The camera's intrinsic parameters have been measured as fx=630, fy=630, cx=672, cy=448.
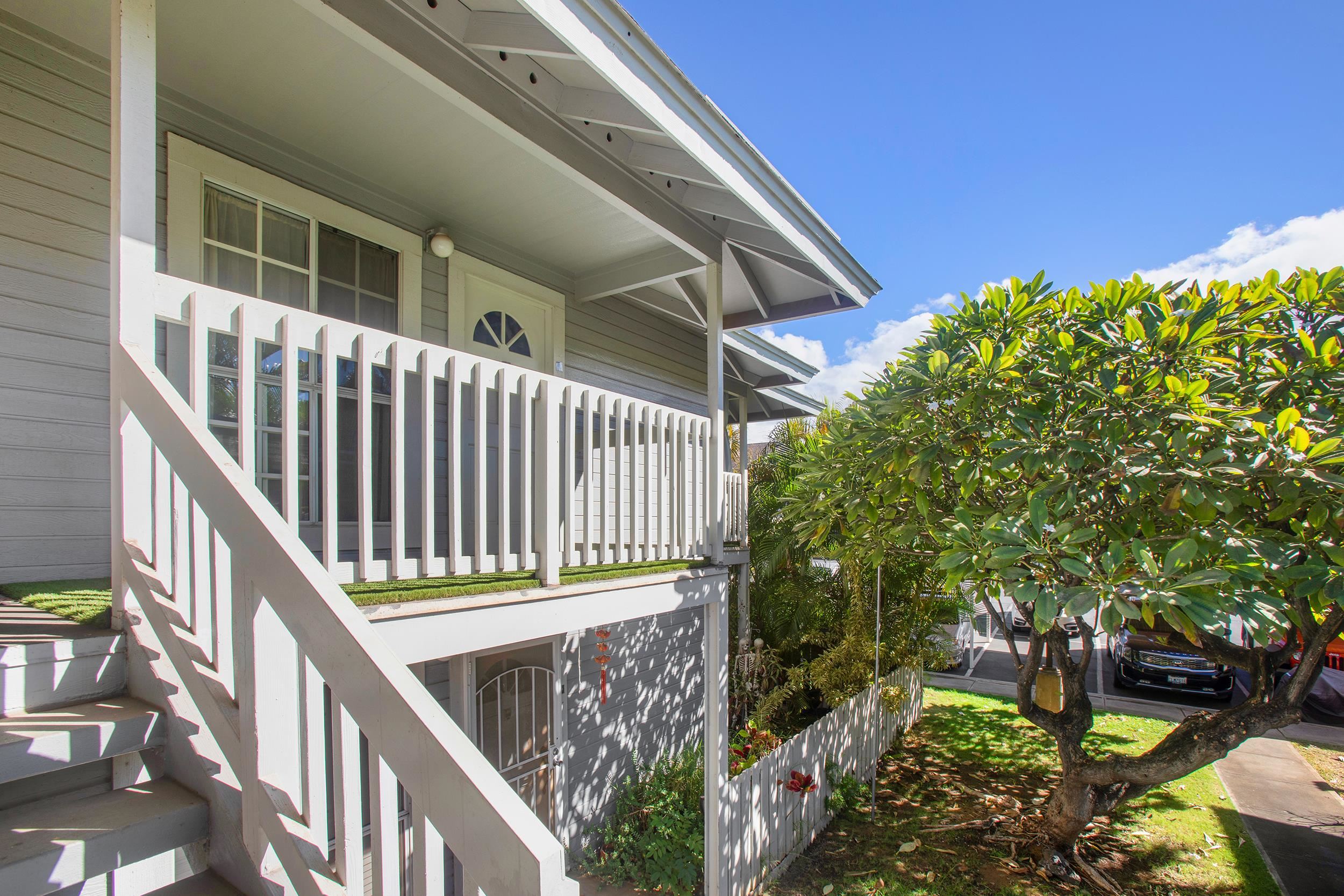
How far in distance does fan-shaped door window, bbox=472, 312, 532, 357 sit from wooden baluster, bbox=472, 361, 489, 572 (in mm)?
2282

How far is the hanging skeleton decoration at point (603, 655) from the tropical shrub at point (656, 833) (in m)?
0.89

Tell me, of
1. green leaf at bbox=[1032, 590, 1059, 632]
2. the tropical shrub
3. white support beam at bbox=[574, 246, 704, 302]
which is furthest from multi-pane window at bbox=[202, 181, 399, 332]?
the tropical shrub

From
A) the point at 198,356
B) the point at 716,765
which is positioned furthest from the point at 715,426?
the point at 198,356

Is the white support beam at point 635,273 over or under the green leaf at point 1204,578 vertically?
over

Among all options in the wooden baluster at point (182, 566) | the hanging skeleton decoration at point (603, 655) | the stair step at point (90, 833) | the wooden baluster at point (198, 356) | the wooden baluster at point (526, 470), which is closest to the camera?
the stair step at point (90, 833)

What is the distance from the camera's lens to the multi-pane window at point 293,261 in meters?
3.43

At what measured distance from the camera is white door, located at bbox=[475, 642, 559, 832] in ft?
15.7

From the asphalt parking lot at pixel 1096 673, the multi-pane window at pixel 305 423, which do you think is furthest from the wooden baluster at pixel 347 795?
the asphalt parking lot at pixel 1096 673

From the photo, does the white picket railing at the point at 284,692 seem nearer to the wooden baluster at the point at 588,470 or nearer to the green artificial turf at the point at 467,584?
the green artificial turf at the point at 467,584

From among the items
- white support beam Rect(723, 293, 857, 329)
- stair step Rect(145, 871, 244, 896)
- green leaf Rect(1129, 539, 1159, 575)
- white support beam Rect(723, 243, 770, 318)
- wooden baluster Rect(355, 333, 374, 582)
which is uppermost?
white support beam Rect(723, 243, 770, 318)

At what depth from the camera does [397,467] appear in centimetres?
235

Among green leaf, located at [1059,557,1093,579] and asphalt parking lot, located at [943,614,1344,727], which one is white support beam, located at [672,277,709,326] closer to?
green leaf, located at [1059,557,1093,579]

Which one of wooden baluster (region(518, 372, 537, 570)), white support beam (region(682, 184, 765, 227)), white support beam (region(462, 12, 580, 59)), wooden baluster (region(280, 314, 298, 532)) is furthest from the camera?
white support beam (region(682, 184, 765, 227))

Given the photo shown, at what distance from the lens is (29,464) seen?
2.75 metres
